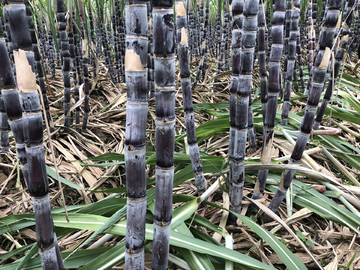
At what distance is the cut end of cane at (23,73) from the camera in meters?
0.57

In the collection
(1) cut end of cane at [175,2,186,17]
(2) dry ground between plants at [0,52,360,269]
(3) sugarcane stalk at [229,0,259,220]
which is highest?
(1) cut end of cane at [175,2,186,17]

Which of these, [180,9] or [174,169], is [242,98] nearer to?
[180,9]

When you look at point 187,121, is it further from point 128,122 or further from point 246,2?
point 128,122

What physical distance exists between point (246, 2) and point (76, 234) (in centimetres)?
120

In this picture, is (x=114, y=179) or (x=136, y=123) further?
(x=114, y=179)

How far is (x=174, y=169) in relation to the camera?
1.42m

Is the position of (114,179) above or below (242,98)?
below

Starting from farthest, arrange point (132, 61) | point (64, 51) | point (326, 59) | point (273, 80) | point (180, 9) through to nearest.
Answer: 1. point (64, 51)
2. point (273, 80)
3. point (180, 9)
4. point (326, 59)
5. point (132, 61)

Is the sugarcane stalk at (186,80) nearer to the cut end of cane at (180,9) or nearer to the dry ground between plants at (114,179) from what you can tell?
the cut end of cane at (180,9)

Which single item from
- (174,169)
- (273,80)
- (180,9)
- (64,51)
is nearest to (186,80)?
(180,9)

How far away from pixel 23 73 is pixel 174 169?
37.5 inches

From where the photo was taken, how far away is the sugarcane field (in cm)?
61

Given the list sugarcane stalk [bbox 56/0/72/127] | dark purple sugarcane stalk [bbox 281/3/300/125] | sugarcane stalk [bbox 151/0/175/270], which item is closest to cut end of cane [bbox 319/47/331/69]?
sugarcane stalk [bbox 151/0/175/270]

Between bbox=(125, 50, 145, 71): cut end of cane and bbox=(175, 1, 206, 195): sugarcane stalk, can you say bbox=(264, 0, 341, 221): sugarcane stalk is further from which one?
bbox=(125, 50, 145, 71): cut end of cane
